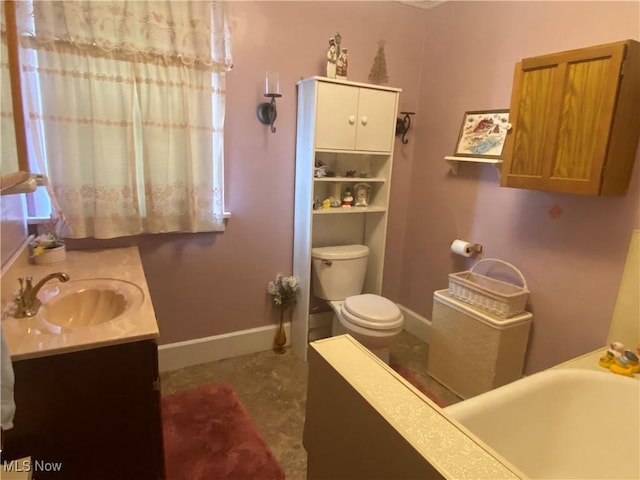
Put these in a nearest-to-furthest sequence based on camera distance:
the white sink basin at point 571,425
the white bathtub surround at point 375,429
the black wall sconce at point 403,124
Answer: the white bathtub surround at point 375,429 → the white sink basin at point 571,425 → the black wall sconce at point 403,124

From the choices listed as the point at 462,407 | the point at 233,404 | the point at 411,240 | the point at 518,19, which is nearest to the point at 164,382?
the point at 233,404

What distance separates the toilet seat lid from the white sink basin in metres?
0.83

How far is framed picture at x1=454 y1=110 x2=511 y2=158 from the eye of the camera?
232 cm

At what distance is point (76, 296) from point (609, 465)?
2201mm

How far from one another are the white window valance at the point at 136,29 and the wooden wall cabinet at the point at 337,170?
23.2 inches

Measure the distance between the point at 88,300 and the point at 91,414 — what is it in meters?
0.55

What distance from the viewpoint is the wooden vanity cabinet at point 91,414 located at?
1171 mm

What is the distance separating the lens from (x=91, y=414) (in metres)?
1.25

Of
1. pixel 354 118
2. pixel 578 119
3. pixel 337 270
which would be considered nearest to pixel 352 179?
pixel 354 118

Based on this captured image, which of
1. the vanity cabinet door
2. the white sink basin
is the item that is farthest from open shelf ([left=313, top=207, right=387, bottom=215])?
the white sink basin

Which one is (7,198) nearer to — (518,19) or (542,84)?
(542,84)

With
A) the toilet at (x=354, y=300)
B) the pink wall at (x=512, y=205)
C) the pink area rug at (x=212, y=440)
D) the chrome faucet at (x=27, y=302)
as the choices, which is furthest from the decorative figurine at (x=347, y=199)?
the chrome faucet at (x=27, y=302)

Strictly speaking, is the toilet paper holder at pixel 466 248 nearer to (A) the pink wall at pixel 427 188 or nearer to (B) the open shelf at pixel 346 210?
(A) the pink wall at pixel 427 188

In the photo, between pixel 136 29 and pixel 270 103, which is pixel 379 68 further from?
pixel 136 29
